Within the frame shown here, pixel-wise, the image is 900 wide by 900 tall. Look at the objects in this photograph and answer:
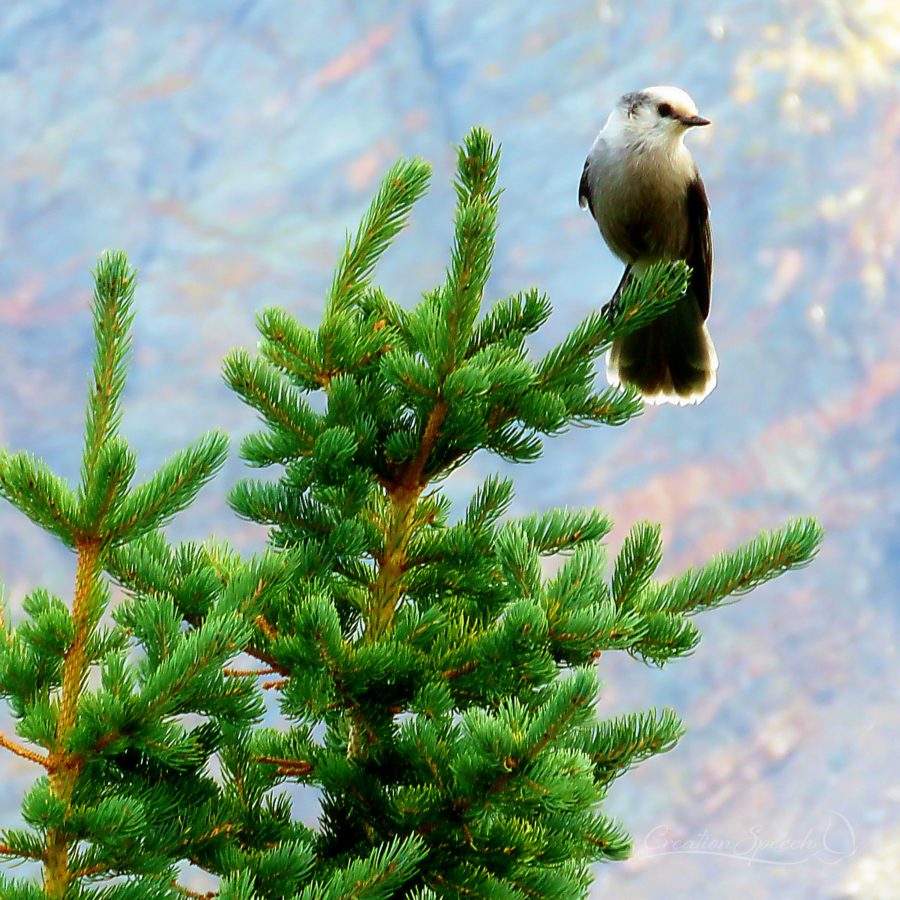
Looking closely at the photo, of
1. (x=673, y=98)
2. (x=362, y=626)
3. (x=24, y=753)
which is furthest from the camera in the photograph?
(x=673, y=98)

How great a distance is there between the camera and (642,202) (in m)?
2.50

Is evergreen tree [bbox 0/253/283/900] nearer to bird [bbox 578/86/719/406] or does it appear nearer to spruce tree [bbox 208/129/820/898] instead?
spruce tree [bbox 208/129/820/898]

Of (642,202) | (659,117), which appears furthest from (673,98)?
(642,202)

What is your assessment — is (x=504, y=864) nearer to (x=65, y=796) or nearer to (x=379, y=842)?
(x=379, y=842)

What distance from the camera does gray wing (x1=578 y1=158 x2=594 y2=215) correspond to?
2662mm

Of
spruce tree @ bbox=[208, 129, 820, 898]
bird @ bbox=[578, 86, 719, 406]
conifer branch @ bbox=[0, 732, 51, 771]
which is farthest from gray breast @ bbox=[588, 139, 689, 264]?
conifer branch @ bbox=[0, 732, 51, 771]

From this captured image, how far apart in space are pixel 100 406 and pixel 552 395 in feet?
1.56

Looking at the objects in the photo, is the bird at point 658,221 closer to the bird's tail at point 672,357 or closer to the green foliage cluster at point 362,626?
the bird's tail at point 672,357

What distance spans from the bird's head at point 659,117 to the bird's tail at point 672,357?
346 millimetres

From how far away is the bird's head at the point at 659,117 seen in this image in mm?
2473

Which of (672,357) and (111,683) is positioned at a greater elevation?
(672,357)

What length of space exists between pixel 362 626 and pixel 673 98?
1561 mm

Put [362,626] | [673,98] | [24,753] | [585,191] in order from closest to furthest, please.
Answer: [24,753]
[362,626]
[673,98]
[585,191]

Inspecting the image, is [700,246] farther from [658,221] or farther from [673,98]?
[673,98]
